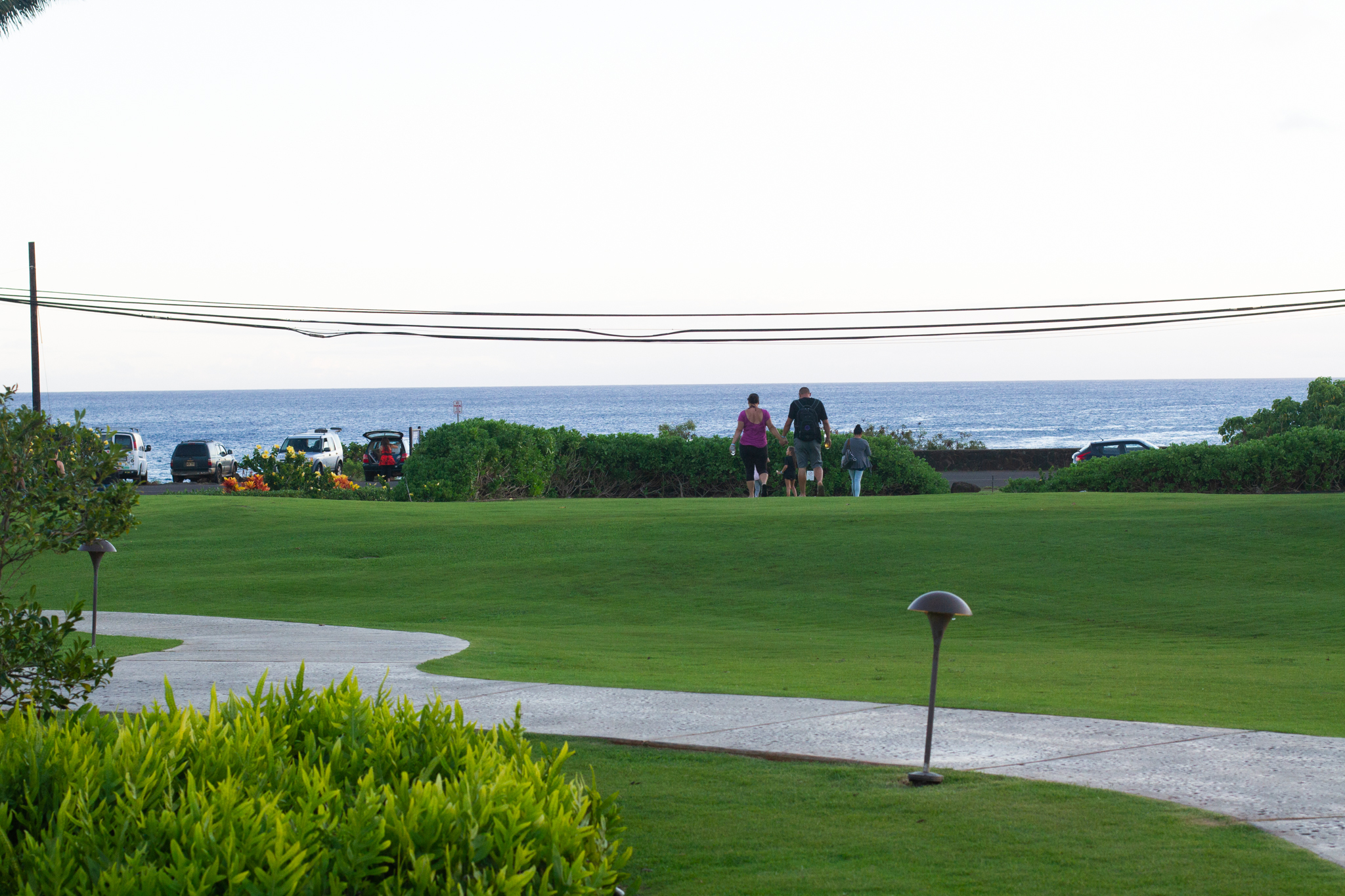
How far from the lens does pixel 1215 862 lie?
4176 millimetres

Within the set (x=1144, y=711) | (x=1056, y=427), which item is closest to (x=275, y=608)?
(x=1144, y=711)

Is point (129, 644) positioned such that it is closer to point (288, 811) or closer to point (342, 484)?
point (288, 811)

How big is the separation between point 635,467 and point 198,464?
78.5 ft

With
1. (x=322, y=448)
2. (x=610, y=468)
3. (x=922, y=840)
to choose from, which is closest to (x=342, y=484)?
(x=610, y=468)

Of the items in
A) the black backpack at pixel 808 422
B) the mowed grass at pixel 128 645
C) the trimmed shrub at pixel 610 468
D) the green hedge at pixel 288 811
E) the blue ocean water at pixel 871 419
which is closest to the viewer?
the green hedge at pixel 288 811

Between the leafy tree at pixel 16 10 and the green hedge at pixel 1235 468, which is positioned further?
the green hedge at pixel 1235 468

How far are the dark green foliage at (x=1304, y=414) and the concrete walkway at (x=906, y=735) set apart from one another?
26391mm

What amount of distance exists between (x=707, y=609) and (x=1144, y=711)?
6.36 metres

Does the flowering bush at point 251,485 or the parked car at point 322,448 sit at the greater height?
the parked car at point 322,448

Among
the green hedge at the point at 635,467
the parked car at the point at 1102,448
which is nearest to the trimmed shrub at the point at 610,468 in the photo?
the green hedge at the point at 635,467

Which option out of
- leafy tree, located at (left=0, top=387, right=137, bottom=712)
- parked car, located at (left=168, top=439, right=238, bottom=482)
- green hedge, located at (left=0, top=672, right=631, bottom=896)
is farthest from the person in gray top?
parked car, located at (left=168, top=439, right=238, bottom=482)

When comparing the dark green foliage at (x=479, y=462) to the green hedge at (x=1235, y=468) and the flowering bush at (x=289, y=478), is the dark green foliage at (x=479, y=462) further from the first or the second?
the green hedge at (x=1235, y=468)

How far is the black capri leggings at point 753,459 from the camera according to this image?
1980 cm

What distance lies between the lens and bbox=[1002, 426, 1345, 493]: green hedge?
909 inches
